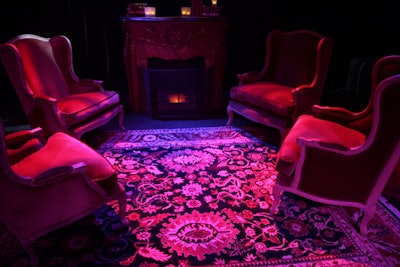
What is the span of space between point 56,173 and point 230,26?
392 cm

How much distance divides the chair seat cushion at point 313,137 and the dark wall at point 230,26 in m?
2.33

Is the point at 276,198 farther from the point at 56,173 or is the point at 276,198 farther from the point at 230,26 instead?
the point at 230,26

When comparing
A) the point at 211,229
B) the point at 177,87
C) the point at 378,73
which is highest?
the point at 378,73

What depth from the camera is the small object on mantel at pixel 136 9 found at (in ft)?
14.2

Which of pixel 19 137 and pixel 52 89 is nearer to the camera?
pixel 19 137

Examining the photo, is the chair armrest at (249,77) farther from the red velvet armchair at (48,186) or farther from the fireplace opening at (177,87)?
the red velvet armchair at (48,186)

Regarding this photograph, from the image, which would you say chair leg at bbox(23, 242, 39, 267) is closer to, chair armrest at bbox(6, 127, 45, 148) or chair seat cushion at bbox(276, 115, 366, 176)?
chair armrest at bbox(6, 127, 45, 148)

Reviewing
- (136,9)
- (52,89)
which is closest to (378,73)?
(136,9)

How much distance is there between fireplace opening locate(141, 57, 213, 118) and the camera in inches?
176

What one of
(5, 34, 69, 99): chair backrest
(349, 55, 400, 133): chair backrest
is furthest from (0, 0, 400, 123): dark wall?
(349, 55, 400, 133): chair backrest

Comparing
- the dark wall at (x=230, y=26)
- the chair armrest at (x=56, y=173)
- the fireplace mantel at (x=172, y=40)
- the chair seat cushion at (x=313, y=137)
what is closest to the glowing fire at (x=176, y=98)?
the fireplace mantel at (x=172, y=40)

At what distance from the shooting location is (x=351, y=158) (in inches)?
84.9

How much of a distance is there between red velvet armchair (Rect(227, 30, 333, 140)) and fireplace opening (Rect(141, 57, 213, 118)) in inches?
23.0

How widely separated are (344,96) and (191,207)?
9.72ft
